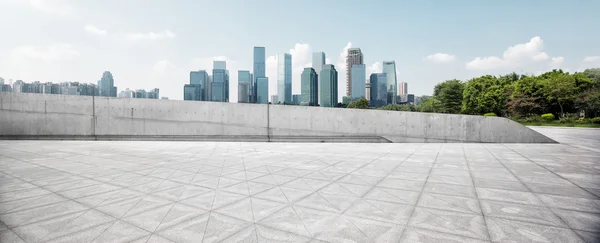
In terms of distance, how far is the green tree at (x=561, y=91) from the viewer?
46.1m

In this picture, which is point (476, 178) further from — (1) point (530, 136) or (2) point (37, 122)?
(2) point (37, 122)

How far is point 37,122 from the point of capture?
15344 mm

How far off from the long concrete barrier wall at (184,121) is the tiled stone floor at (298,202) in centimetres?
713

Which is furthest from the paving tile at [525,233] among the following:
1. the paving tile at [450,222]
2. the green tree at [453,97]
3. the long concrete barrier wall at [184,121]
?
the green tree at [453,97]

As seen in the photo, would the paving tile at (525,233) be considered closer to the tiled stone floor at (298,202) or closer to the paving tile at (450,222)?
the tiled stone floor at (298,202)

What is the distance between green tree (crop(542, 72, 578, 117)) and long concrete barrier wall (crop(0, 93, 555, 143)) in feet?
165

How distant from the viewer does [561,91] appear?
153 feet

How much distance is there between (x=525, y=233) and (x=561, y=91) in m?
61.3

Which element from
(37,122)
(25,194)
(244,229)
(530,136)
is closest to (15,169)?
(25,194)

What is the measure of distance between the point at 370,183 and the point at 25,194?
6.80 m

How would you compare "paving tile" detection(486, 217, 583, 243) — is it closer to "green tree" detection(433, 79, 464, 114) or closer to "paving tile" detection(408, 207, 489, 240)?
"paving tile" detection(408, 207, 489, 240)

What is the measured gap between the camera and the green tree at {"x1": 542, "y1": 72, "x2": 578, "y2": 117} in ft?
151

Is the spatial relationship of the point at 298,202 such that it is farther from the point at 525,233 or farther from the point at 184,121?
the point at 184,121

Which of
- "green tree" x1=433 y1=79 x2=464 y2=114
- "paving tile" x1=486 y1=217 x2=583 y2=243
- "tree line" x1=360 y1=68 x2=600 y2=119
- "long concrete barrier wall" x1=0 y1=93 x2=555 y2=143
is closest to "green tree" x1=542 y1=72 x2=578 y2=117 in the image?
"tree line" x1=360 y1=68 x2=600 y2=119
